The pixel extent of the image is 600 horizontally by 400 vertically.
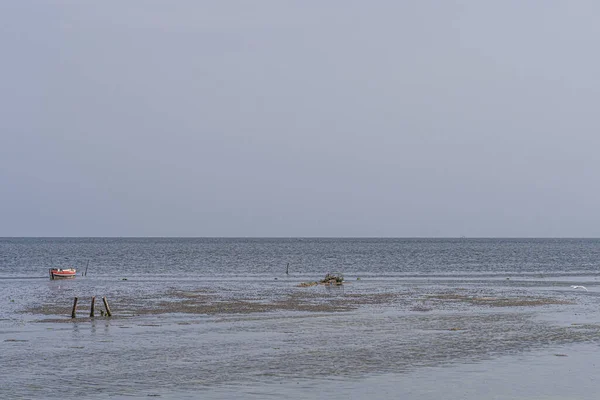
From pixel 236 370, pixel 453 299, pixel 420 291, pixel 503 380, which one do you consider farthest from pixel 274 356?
pixel 420 291

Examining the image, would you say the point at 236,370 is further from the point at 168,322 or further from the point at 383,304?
the point at 383,304

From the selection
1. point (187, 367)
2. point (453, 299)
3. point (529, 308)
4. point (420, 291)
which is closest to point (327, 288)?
point (420, 291)

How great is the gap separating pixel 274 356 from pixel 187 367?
4072 millimetres

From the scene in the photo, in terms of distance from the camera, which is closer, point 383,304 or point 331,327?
point 331,327

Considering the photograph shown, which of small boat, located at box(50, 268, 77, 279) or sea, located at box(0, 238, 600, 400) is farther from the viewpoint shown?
small boat, located at box(50, 268, 77, 279)

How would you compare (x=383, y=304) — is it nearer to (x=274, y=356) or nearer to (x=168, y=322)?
(x=168, y=322)

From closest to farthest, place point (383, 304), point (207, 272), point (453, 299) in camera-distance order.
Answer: point (383, 304) < point (453, 299) < point (207, 272)

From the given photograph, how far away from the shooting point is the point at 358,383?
1040 inches

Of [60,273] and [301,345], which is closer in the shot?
[301,345]

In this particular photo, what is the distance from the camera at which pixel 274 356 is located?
31.8m

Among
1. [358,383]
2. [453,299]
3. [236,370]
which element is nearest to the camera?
[358,383]

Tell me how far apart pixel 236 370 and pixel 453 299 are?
3371 centimetres

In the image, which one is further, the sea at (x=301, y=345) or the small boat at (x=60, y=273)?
the small boat at (x=60, y=273)

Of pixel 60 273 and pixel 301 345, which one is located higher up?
pixel 60 273
